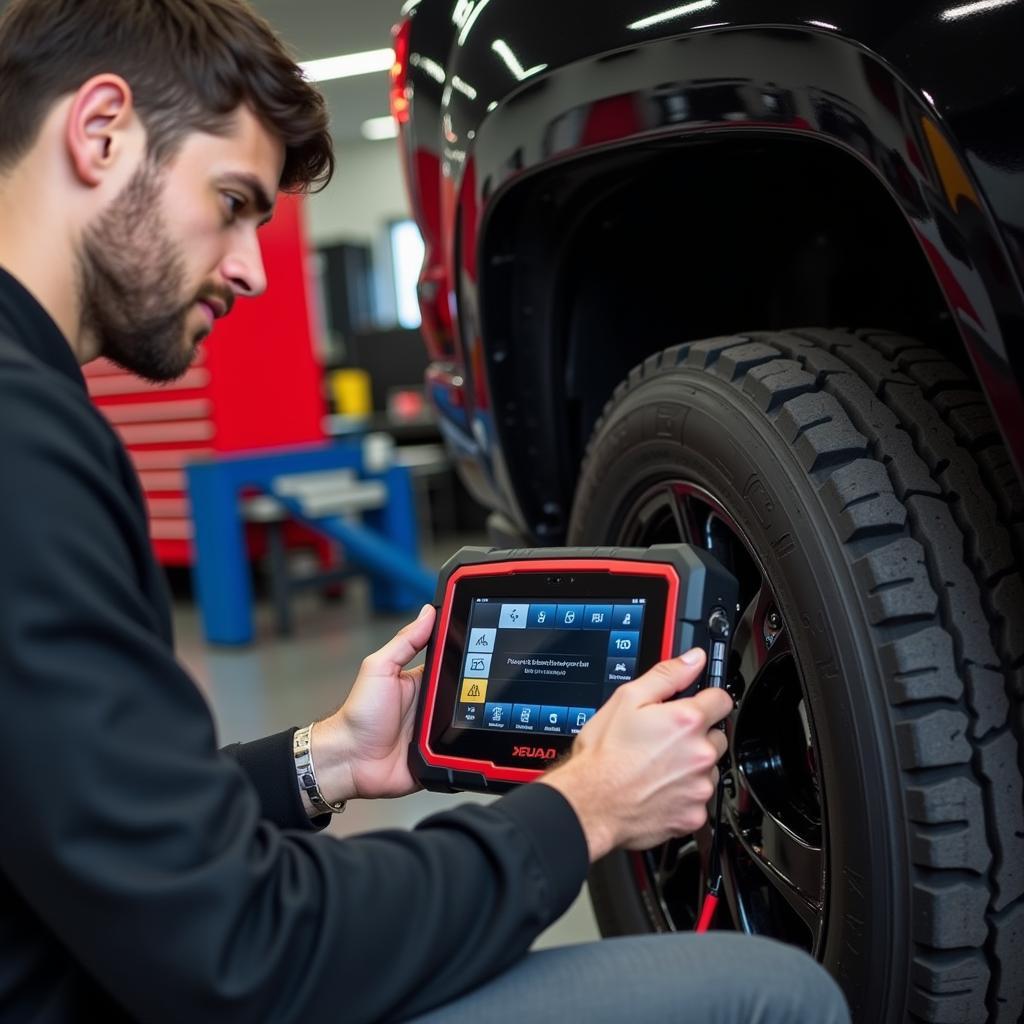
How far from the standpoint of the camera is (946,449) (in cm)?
103

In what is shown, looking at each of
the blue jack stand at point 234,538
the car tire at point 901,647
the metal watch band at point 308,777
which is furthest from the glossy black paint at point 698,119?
the blue jack stand at point 234,538

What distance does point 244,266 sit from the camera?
0.94 metres

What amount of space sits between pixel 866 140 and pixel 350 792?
657 mm

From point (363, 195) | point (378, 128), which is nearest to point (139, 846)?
point (378, 128)

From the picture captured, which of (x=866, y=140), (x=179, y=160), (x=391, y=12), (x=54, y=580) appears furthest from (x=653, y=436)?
(x=391, y=12)

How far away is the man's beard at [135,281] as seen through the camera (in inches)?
32.9

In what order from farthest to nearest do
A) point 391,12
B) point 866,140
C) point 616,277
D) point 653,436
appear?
point 391,12, point 616,277, point 653,436, point 866,140

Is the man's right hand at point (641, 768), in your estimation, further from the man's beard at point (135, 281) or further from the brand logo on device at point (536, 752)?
the man's beard at point (135, 281)

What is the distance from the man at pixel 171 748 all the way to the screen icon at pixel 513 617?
0.61 feet

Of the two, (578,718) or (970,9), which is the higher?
(970,9)

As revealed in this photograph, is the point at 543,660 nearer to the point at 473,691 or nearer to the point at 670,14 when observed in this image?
the point at 473,691

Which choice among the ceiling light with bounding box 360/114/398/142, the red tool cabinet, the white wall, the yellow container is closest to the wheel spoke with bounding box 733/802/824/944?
the red tool cabinet

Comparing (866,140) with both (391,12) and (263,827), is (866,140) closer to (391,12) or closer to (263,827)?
(263,827)

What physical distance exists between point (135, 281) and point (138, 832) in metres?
0.37
